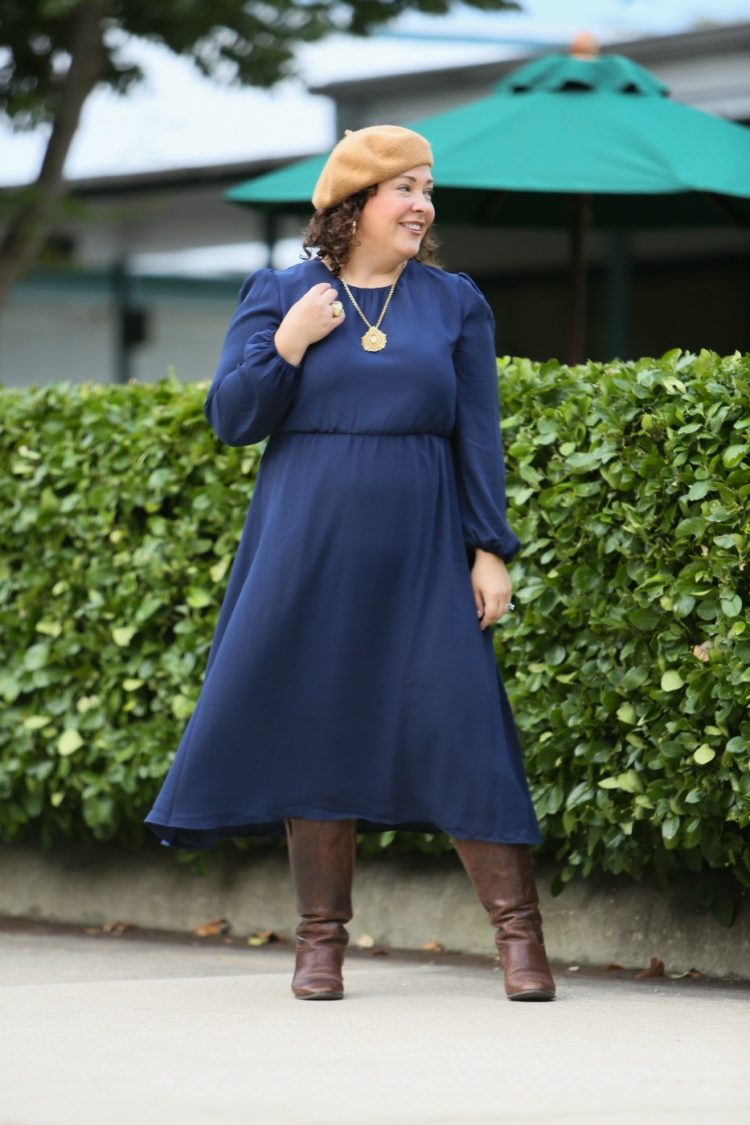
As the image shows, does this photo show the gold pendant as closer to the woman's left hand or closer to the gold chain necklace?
the gold chain necklace

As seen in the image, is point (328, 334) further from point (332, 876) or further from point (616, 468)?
point (332, 876)

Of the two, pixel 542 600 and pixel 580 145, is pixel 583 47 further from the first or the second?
pixel 542 600

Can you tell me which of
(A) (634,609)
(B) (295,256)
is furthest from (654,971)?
(B) (295,256)

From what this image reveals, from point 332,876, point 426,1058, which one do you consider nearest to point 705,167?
point 332,876

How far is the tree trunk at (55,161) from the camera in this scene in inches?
544

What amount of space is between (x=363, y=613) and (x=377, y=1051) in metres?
1.01

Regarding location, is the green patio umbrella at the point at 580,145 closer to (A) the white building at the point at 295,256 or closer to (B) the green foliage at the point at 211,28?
(A) the white building at the point at 295,256

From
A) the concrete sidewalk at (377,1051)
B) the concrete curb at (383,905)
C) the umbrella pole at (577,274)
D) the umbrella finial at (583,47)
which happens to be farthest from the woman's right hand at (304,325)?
the umbrella finial at (583,47)

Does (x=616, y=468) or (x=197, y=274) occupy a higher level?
(x=197, y=274)

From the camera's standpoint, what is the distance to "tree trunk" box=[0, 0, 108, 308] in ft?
45.4

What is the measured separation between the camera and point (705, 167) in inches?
271

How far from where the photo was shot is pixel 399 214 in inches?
166

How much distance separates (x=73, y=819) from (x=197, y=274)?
15445mm

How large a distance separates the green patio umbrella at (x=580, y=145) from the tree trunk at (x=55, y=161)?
6190 millimetres
